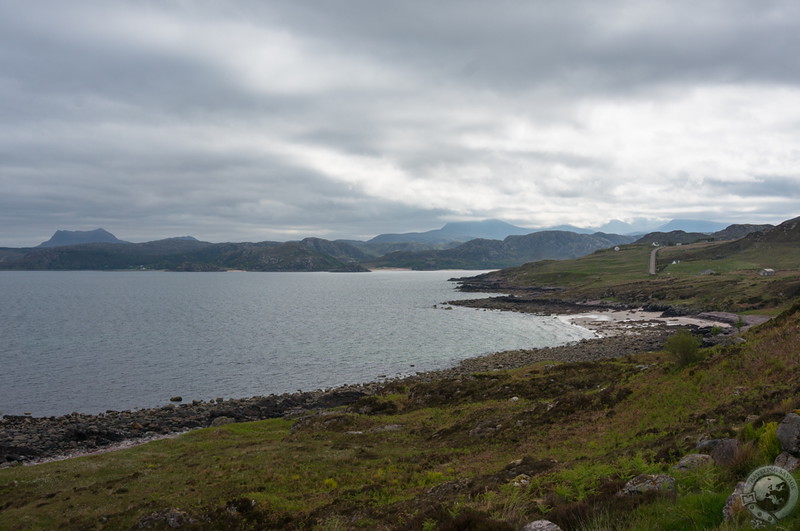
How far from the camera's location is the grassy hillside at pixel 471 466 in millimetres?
12383

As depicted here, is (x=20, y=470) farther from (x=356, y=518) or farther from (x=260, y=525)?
(x=356, y=518)

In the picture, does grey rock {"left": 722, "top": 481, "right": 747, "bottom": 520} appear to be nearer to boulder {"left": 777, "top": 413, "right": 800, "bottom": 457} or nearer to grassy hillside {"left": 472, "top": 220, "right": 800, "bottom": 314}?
boulder {"left": 777, "top": 413, "right": 800, "bottom": 457}

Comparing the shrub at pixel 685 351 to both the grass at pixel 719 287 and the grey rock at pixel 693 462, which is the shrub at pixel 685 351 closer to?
the grey rock at pixel 693 462

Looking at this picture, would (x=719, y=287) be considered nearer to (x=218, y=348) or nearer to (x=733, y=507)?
(x=218, y=348)

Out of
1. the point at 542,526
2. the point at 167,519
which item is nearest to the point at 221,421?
the point at 167,519

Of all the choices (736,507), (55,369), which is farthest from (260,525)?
(55,369)

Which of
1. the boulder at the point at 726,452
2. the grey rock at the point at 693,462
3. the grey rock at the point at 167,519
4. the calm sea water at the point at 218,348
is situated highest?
the boulder at the point at 726,452

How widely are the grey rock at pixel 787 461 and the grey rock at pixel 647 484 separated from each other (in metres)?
2.60

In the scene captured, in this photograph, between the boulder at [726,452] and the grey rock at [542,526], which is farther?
the boulder at [726,452]

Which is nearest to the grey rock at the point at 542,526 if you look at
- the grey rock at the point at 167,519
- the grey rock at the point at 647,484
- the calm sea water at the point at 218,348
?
the grey rock at the point at 647,484

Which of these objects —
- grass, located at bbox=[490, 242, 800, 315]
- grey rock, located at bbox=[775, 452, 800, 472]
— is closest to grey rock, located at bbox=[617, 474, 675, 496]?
grey rock, located at bbox=[775, 452, 800, 472]

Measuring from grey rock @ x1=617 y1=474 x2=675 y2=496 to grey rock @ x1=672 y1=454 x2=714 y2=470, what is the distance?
4.00ft

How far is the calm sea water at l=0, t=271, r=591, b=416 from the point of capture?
6222cm

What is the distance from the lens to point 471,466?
75.7 feet
